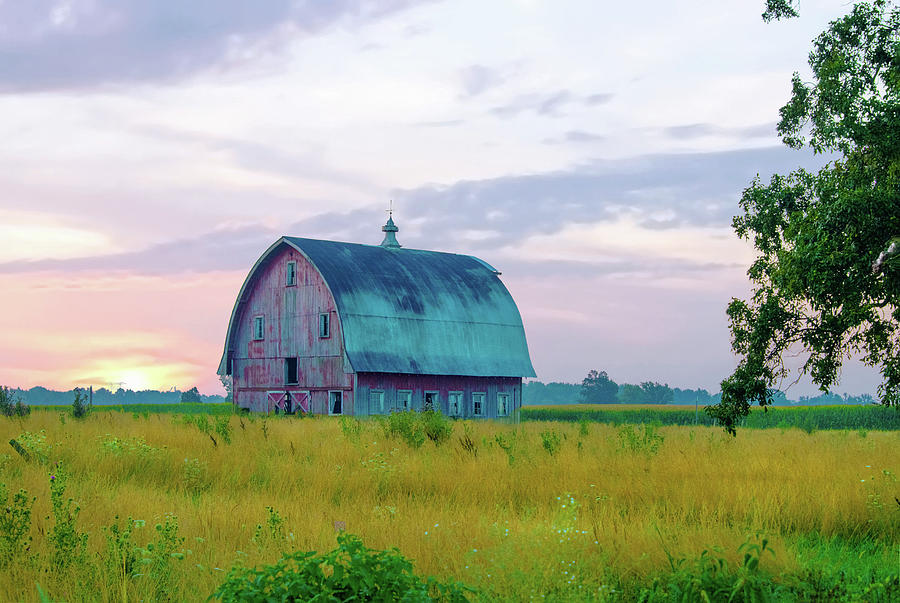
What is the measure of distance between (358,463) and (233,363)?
97.0 ft

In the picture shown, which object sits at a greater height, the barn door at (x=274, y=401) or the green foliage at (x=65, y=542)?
the barn door at (x=274, y=401)

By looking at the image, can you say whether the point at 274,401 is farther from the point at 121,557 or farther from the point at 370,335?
the point at 121,557

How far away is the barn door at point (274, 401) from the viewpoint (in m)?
40.0

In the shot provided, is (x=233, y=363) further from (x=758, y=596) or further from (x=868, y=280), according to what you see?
(x=758, y=596)

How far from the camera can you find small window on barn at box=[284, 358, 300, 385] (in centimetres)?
3984

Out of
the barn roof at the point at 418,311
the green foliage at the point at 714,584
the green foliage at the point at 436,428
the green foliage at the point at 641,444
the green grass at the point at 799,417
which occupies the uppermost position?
the barn roof at the point at 418,311

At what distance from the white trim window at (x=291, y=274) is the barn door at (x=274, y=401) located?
210 inches

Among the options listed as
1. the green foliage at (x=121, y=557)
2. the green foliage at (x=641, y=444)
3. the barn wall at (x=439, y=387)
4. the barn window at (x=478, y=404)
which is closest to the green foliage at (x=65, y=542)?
the green foliage at (x=121, y=557)

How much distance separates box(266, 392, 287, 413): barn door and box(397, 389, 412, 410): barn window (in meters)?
6.03

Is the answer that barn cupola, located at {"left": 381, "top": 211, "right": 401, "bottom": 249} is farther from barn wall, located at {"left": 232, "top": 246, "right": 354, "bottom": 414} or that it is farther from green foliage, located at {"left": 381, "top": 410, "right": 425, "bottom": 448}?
green foliage, located at {"left": 381, "top": 410, "right": 425, "bottom": 448}

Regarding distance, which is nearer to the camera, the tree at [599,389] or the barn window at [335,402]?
the barn window at [335,402]

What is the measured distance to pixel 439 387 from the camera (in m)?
→ 39.4

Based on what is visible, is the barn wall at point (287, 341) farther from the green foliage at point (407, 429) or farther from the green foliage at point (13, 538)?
the green foliage at point (13, 538)

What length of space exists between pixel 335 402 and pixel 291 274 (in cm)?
675
